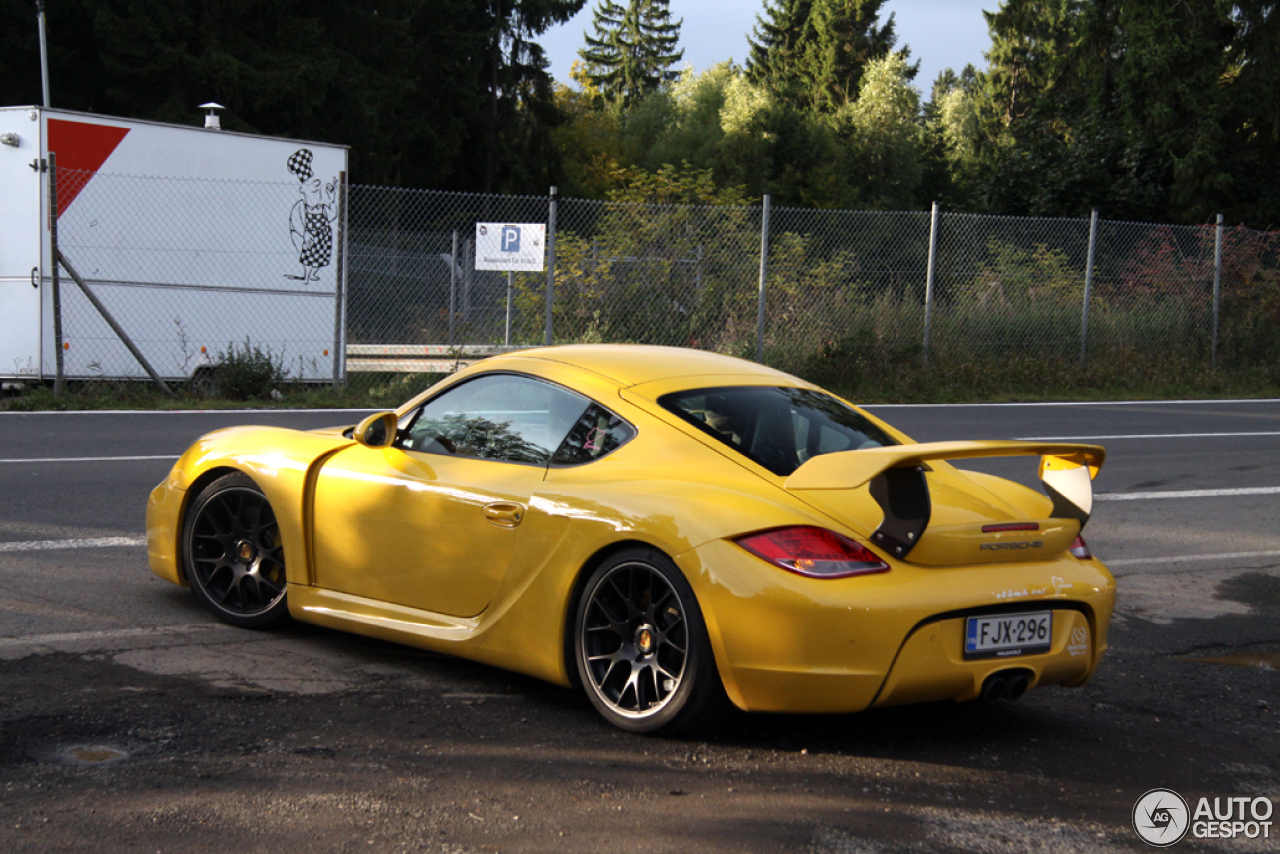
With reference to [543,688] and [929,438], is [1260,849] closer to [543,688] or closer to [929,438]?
[543,688]

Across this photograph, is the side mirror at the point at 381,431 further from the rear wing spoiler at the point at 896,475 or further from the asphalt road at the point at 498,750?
the rear wing spoiler at the point at 896,475

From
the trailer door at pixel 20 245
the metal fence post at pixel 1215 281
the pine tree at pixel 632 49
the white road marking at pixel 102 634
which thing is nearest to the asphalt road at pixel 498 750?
the white road marking at pixel 102 634

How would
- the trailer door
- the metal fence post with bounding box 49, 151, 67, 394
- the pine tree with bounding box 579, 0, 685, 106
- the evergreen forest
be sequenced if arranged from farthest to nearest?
the pine tree with bounding box 579, 0, 685, 106, the evergreen forest, the trailer door, the metal fence post with bounding box 49, 151, 67, 394

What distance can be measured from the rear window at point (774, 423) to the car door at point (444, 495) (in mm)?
440

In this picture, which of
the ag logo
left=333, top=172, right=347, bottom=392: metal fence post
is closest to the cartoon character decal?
left=333, top=172, right=347, bottom=392: metal fence post

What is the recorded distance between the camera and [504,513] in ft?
14.0

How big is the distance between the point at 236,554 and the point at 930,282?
13015mm

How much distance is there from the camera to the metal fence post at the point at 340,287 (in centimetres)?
1427

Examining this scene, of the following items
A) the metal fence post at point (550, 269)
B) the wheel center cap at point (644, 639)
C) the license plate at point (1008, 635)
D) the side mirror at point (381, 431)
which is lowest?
the wheel center cap at point (644, 639)

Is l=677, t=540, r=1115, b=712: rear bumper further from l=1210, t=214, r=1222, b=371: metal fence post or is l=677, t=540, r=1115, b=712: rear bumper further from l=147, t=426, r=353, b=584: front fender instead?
l=1210, t=214, r=1222, b=371: metal fence post

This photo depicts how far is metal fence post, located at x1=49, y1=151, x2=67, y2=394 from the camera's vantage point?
42.5 ft

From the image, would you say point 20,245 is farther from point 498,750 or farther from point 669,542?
point 669,542

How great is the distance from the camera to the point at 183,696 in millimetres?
4160

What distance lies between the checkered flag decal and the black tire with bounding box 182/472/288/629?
10574 mm
